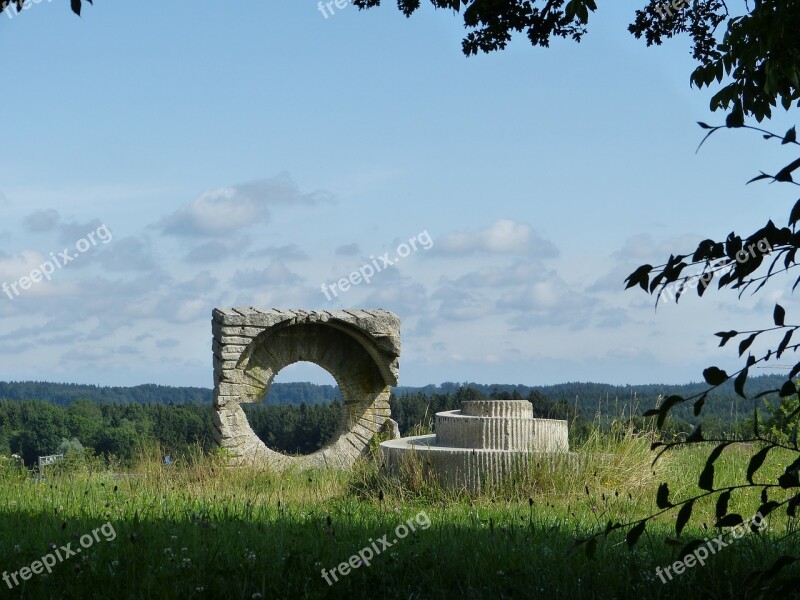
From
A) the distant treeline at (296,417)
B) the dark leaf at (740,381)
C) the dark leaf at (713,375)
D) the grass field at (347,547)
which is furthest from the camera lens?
the distant treeline at (296,417)

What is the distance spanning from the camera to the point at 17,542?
5.94 meters

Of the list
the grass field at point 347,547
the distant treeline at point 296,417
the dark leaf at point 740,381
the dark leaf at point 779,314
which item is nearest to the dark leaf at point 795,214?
the dark leaf at point 779,314

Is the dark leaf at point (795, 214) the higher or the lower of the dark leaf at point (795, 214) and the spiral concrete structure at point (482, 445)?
the higher

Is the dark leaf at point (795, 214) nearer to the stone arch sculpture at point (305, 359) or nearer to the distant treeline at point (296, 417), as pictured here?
the distant treeline at point (296, 417)

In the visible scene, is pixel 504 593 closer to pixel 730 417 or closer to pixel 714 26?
pixel 714 26

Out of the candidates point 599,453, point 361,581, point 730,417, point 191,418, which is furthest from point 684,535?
point 191,418

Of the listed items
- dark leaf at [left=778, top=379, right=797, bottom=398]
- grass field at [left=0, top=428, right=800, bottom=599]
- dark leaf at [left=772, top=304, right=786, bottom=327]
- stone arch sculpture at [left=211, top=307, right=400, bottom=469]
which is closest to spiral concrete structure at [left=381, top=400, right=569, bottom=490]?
grass field at [left=0, top=428, right=800, bottom=599]

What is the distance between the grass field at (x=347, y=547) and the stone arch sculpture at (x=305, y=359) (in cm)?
502

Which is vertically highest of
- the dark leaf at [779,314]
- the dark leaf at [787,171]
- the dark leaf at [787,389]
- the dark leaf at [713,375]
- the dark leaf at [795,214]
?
the dark leaf at [787,171]

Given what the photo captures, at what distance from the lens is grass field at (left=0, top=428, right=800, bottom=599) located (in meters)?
4.75

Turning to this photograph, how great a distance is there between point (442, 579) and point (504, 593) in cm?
44

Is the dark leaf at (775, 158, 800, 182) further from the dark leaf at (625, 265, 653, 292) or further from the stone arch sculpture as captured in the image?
the stone arch sculpture

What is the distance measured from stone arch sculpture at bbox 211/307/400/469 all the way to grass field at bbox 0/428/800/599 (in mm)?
5018

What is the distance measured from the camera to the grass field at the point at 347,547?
4754 millimetres
